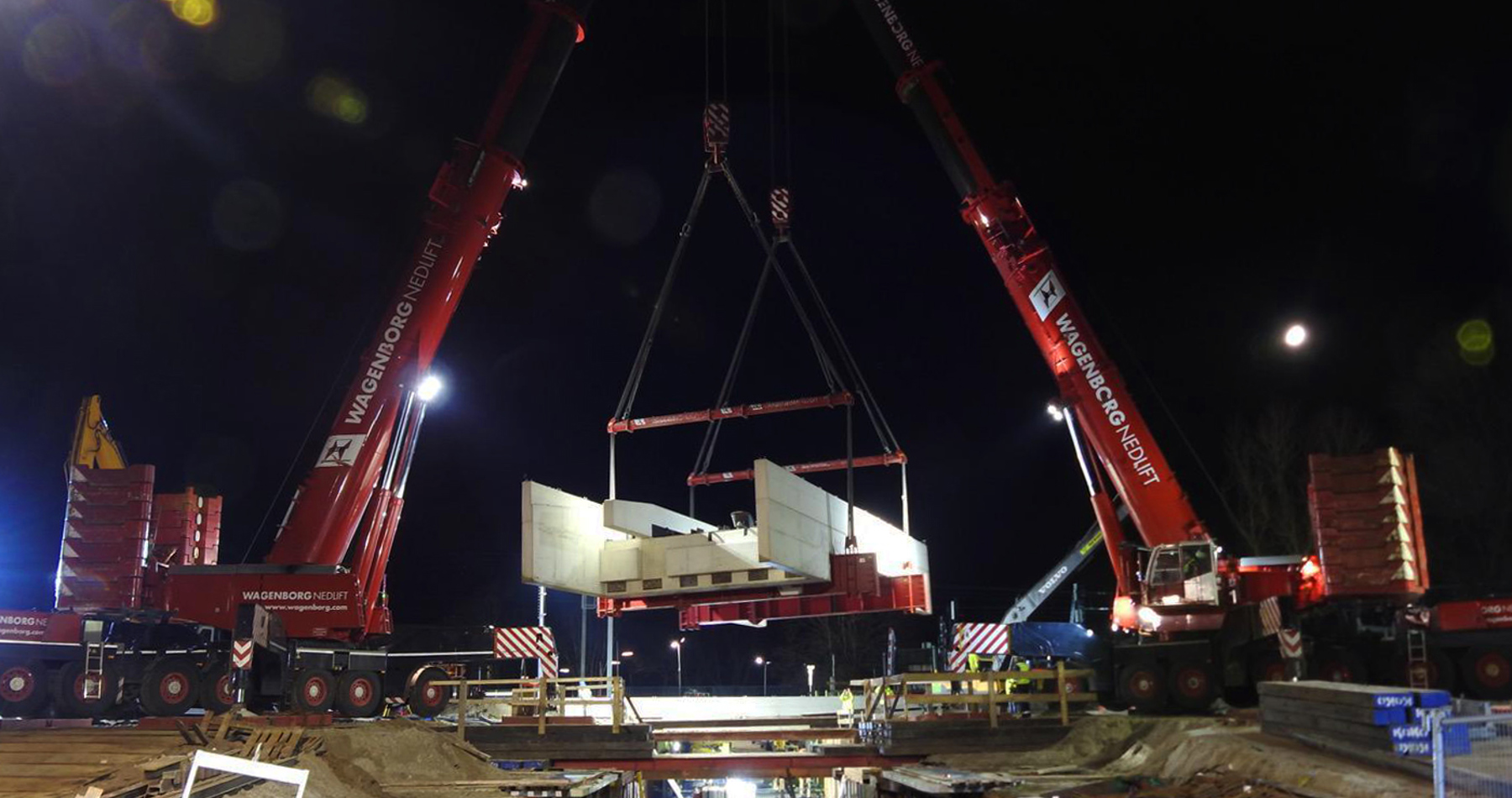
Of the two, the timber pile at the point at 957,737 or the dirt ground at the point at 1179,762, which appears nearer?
the dirt ground at the point at 1179,762

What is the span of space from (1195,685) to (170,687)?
655 inches

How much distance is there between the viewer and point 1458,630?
1867 cm

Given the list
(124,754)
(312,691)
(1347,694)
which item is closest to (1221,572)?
(1347,694)

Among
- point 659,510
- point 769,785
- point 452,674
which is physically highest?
point 659,510

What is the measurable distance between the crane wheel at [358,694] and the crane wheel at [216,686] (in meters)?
1.67

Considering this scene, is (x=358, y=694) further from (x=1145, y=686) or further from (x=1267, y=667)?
(x=1267, y=667)

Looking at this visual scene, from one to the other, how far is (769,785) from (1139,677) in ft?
66.0

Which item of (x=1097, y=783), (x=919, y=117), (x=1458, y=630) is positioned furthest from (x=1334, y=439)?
(x=1097, y=783)

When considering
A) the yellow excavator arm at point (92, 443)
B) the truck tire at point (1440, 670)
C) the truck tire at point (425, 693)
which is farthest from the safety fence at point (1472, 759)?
the yellow excavator arm at point (92, 443)

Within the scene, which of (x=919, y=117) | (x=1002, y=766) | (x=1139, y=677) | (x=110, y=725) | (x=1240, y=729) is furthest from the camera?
(x=919, y=117)

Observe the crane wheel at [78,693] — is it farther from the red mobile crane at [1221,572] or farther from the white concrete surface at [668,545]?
the red mobile crane at [1221,572]

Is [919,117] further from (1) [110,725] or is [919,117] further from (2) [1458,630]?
(1) [110,725]

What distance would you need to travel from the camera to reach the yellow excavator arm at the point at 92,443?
22.2 metres

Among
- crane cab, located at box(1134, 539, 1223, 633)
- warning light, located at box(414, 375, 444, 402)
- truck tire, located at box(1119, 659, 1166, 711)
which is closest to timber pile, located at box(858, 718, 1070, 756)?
truck tire, located at box(1119, 659, 1166, 711)
